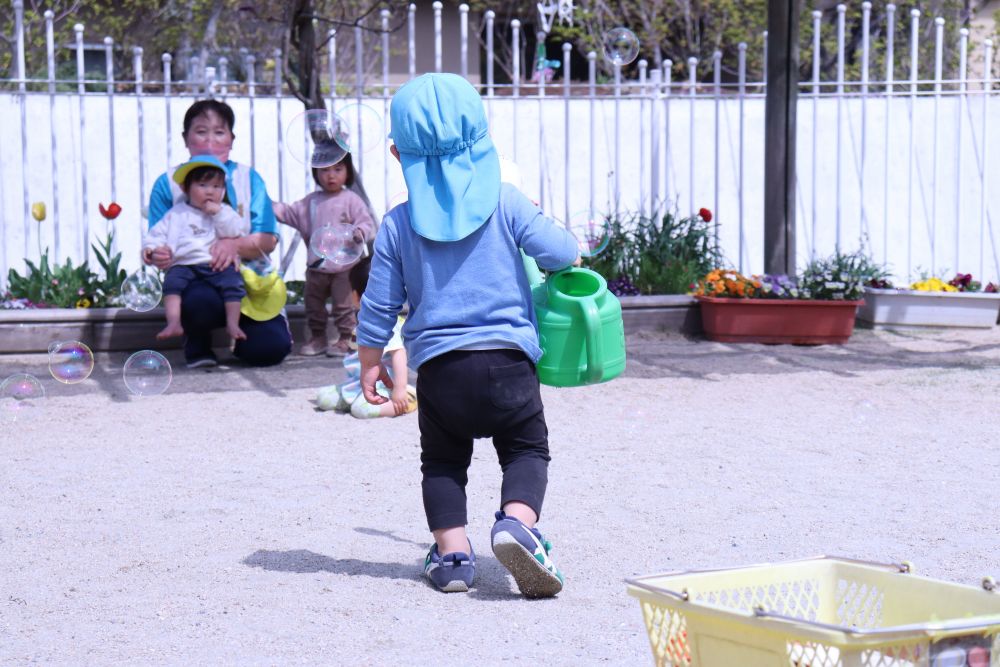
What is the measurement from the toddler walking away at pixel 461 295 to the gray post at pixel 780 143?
6.08 meters

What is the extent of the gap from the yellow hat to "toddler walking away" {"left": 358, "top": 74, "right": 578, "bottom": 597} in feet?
13.5

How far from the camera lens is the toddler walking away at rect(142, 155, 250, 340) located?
24.6 feet

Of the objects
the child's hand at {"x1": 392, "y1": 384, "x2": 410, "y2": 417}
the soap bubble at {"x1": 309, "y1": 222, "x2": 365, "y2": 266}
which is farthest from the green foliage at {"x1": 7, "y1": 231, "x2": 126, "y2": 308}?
the child's hand at {"x1": 392, "y1": 384, "x2": 410, "y2": 417}

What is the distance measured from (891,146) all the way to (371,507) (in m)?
8.31

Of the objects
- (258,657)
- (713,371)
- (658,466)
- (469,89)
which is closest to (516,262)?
(469,89)

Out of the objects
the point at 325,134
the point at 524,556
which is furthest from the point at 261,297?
the point at 524,556

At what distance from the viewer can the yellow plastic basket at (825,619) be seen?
2.16 metres

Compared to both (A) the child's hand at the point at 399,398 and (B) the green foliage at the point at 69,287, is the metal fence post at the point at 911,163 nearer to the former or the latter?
(B) the green foliage at the point at 69,287

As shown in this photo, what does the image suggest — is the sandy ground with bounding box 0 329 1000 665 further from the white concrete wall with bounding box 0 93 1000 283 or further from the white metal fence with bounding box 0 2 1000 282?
the white concrete wall with bounding box 0 93 1000 283

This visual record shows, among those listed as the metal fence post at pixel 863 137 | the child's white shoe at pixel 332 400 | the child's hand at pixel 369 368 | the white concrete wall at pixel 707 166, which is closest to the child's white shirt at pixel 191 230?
the child's white shoe at pixel 332 400

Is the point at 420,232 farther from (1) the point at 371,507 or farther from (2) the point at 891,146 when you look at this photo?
(2) the point at 891,146

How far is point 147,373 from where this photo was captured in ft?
21.7

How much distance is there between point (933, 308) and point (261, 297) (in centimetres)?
480

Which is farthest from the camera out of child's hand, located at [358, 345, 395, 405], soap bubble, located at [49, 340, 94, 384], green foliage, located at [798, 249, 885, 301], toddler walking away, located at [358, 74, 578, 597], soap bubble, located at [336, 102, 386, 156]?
soap bubble, located at [336, 102, 386, 156]
